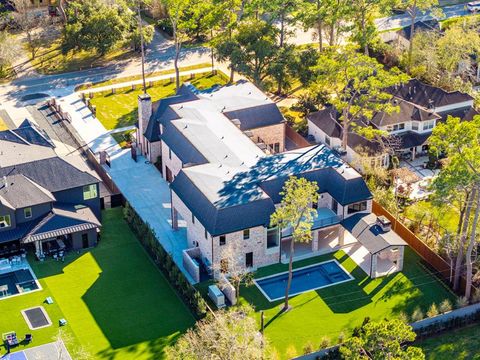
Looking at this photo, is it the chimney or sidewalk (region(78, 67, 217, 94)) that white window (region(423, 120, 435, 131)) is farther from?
sidewalk (region(78, 67, 217, 94))

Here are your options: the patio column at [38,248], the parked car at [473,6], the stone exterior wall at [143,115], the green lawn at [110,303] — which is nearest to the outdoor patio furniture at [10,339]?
the green lawn at [110,303]

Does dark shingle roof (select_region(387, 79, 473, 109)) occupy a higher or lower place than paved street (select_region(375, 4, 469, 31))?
higher

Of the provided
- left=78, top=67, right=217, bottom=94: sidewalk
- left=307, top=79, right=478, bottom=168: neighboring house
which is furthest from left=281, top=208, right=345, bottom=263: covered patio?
left=78, top=67, right=217, bottom=94: sidewalk

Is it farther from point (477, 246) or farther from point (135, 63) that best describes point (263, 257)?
point (135, 63)

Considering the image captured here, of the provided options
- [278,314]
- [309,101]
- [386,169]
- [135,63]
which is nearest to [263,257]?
[278,314]

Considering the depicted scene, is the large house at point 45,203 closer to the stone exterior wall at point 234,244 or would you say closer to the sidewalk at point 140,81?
the stone exterior wall at point 234,244

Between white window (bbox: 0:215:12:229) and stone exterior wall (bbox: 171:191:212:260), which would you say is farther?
white window (bbox: 0:215:12:229)

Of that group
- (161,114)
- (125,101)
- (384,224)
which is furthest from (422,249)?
(125,101)
